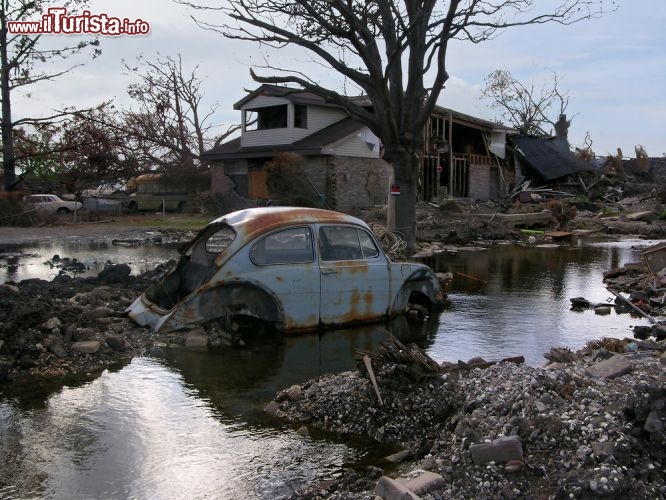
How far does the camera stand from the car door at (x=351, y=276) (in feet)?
28.9

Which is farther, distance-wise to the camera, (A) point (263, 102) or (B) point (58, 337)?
(A) point (263, 102)

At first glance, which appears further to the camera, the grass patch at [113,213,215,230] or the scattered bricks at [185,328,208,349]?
the grass patch at [113,213,215,230]

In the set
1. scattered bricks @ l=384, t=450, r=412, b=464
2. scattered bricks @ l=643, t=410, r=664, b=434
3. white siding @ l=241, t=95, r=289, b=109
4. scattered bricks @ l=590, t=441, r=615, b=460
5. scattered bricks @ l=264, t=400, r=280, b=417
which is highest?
white siding @ l=241, t=95, r=289, b=109

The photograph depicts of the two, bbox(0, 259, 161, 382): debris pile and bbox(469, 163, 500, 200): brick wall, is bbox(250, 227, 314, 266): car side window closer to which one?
bbox(0, 259, 161, 382): debris pile

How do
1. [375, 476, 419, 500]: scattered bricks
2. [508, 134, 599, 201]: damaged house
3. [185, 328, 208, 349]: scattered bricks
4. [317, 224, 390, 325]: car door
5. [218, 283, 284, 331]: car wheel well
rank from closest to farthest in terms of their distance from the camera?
[375, 476, 419, 500]: scattered bricks
[185, 328, 208, 349]: scattered bricks
[218, 283, 284, 331]: car wheel well
[317, 224, 390, 325]: car door
[508, 134, 599, 201]: damaged house

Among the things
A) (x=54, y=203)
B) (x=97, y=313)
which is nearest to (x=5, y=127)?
(x=97, y=313)

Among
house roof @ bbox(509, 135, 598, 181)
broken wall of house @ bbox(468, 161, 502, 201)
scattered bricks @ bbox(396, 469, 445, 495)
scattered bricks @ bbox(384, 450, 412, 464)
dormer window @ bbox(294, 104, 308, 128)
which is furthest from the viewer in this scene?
house roof @ bbox(509, 135, 598, 181)

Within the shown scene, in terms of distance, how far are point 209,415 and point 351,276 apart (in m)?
3.38

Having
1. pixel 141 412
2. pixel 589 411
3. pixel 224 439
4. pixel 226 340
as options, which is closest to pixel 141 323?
pixel 226 340

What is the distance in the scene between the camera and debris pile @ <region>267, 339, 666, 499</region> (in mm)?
4098

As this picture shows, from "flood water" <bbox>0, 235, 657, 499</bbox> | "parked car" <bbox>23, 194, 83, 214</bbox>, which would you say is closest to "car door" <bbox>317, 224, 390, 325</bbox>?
"flood water" <bbox>0, 235, 657, 499</bbox>

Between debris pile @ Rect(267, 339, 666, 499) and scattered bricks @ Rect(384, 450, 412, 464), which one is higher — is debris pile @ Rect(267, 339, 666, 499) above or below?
above

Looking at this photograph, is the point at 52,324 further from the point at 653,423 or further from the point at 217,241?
the point at 653,423

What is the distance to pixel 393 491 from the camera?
393 cm
